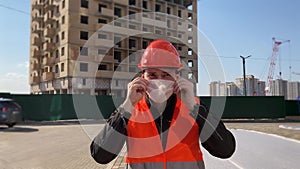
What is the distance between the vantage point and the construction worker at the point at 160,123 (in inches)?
64.7

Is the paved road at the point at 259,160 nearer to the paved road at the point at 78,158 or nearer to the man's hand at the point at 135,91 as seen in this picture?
the paved road at the point at 78,158

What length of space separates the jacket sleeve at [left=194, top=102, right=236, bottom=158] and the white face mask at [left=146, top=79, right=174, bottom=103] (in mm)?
227

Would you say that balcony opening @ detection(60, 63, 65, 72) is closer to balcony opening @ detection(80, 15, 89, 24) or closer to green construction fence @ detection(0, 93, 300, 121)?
balcony opening @ detection(80, 15, 89, 24)

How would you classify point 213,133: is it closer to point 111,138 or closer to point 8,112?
point 111,138

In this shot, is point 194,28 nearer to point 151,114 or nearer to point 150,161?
point 151,114

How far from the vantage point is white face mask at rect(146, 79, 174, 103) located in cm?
162

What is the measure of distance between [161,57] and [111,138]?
1.90 feet

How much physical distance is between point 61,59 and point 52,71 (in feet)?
17.6

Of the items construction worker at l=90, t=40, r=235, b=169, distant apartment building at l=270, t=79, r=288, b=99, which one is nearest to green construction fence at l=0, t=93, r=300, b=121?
construction worker at l=90, t=40, r=235, b=169

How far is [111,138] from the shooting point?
1.72m

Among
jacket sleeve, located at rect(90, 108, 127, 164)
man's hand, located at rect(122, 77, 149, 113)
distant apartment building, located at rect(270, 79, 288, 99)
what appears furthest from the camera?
distant apartment building, located at rect(270, 79, 288, 99)

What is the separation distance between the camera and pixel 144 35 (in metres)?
2.39

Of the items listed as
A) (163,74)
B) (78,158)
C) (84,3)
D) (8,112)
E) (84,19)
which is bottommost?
(78,158)

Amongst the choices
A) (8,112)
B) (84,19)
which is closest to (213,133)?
(8,112)
